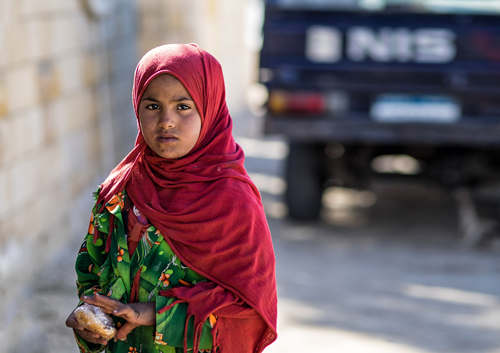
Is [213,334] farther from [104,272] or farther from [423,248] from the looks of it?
[423,248]

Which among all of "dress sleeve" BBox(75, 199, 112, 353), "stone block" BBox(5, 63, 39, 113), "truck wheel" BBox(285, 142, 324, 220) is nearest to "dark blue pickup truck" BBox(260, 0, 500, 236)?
"truck wheel" BBox(285, 142, 324, 220)

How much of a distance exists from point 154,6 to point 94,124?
10.8ft

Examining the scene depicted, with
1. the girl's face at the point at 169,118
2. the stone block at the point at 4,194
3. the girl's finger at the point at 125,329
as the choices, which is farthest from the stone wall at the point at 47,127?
the girl's face at the point at 169,118

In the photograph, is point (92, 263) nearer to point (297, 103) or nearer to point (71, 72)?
point (71, 72)

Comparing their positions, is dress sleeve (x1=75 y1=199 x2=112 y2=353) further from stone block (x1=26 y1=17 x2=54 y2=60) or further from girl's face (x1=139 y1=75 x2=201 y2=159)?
stone block (x1=26 y1=17 x2=54 y2=60)

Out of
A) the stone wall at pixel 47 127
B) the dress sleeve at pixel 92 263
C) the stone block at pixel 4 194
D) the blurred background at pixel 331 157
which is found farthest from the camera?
the blurred background at pixel 331 157

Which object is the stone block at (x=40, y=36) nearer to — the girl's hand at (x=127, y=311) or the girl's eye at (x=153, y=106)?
the girl's eye at (x=153, y=106)

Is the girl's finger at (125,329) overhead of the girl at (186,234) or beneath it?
beneath

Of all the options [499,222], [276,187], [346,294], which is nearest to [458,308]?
[346,294]

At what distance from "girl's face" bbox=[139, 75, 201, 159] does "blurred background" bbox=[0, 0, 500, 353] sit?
2286 mm

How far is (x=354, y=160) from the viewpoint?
676cm

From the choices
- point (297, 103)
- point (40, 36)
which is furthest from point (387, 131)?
A: point (40, 36)

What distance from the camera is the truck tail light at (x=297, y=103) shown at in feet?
20.9

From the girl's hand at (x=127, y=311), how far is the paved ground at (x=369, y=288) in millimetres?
2055
